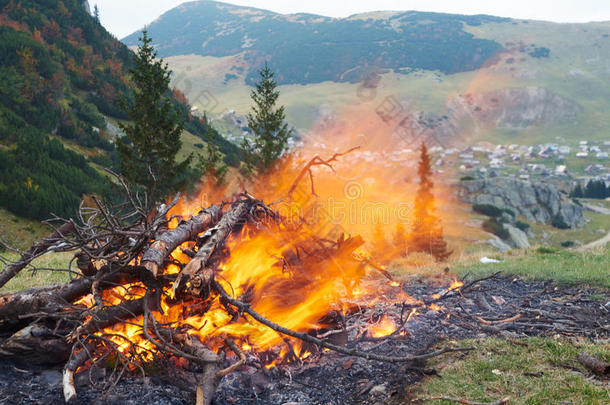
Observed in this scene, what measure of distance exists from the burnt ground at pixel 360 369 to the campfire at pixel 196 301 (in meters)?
0.15

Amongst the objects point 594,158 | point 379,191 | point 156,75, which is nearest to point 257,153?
point 156,75

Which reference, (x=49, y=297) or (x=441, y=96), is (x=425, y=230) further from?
(x=441, y=96)

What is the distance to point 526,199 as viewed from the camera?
7625 cm

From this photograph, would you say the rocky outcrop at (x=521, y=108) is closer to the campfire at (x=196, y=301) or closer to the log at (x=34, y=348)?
the campfire at (x=196, y=301)

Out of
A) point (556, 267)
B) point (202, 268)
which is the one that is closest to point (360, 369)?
point (202, 268)

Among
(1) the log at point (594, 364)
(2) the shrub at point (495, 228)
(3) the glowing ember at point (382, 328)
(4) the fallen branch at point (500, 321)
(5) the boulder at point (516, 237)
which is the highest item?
→ (1) the log at point (594, 364)

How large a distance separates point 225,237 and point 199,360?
2043 mm

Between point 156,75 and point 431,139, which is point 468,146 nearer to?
point 431,139

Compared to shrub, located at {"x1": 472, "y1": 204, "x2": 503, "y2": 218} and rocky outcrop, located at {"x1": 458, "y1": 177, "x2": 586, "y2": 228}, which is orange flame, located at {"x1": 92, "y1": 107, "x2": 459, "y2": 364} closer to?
shrub, located at {"x1": 472, "y1": 204, "x2": 503, "y2": 218}

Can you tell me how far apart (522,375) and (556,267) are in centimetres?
723

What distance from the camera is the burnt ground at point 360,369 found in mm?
3475

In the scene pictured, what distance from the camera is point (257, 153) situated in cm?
3334

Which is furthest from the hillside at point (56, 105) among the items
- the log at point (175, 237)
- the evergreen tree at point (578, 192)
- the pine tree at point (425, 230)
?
the evergreen tree at point (578, 192)

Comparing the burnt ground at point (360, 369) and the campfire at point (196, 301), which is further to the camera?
the campfire at point (196, 301)
